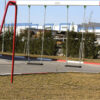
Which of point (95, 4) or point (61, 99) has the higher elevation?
point (95, 4)

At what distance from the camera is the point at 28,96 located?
7.93 metres

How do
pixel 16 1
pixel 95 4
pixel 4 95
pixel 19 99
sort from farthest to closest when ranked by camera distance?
pixel 95 4
pixel 16 1
pixel 4 95
pixel 19 99

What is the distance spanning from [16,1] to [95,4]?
10.3 ft

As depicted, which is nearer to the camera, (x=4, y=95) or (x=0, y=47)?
(x=4, y=95)

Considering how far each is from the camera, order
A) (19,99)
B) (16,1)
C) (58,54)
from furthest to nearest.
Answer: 1. (58,54)
2. (16,1)
3. (19,99)

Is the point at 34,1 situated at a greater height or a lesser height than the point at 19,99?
greater

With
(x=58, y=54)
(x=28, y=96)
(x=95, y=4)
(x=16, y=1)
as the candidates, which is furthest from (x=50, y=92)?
(x=58, y=54)

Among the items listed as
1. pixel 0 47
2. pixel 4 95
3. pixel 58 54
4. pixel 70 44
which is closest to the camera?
pixel 4 95

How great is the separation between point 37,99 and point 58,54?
24.9 meters

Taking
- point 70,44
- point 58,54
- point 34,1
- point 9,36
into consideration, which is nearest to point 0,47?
point 9,36

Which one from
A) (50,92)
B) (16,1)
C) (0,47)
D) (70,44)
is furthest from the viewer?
(0,47)

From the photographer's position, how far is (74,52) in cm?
2861

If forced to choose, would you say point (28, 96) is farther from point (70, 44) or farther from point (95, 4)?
point (70, 44)

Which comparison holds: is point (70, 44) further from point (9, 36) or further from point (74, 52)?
point (9, 36)
